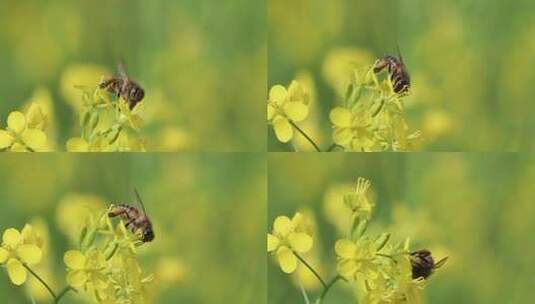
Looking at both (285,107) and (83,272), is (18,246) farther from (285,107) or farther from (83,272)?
(285,107)

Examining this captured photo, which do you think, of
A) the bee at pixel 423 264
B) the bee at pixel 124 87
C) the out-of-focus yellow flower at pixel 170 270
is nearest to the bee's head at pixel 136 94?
the bee at pixel 124 87

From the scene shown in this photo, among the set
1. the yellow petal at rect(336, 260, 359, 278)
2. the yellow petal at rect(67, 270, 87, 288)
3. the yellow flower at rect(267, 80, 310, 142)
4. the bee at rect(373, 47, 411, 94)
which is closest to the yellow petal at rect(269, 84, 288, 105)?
the yellow flower at rect(267, 80, 310, 142)

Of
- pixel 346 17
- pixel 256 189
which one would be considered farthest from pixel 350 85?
pixel 256 189

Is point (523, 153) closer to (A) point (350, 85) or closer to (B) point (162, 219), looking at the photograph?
(A) point (350, 85)

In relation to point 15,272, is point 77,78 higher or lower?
higher

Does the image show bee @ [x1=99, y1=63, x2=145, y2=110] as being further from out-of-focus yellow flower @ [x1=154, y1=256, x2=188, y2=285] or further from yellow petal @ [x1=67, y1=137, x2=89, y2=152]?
out-of-focus yellow flower @ [x1=154, y1=256, x2=188, y2=285]

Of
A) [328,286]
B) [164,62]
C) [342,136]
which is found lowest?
[328,286]

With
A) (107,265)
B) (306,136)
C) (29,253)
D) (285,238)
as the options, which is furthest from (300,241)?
(29,253)
